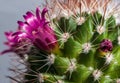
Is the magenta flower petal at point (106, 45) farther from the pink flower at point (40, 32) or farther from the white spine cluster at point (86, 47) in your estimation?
the pink flower at point (40, 32)

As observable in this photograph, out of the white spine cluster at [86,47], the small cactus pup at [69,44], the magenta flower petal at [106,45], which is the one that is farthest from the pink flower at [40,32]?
the magenta flower petal at [106,45]

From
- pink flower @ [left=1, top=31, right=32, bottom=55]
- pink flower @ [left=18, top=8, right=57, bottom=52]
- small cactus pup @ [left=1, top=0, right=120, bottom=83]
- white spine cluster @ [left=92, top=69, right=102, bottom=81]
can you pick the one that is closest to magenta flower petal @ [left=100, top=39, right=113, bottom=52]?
small cactus pup @ [left=1, top=0, right=120, bottom=83]

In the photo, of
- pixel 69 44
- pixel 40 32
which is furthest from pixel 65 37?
pixel 40 32

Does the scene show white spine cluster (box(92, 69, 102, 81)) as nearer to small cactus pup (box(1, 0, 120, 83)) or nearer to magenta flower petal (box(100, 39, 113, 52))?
small cactus pup (box(1, 0, 120, 83))

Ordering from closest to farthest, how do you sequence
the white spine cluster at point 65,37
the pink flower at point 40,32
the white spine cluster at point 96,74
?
the white spine cluster at point 96,74 → the white spine cluster at point 65,37 → the pink flower at point 40,32

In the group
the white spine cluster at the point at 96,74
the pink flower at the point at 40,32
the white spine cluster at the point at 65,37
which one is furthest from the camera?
the pink flower at the point at 40,32

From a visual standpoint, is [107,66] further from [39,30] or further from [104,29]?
[39,30]

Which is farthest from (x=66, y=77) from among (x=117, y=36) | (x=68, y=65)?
(x=117, y=36)
